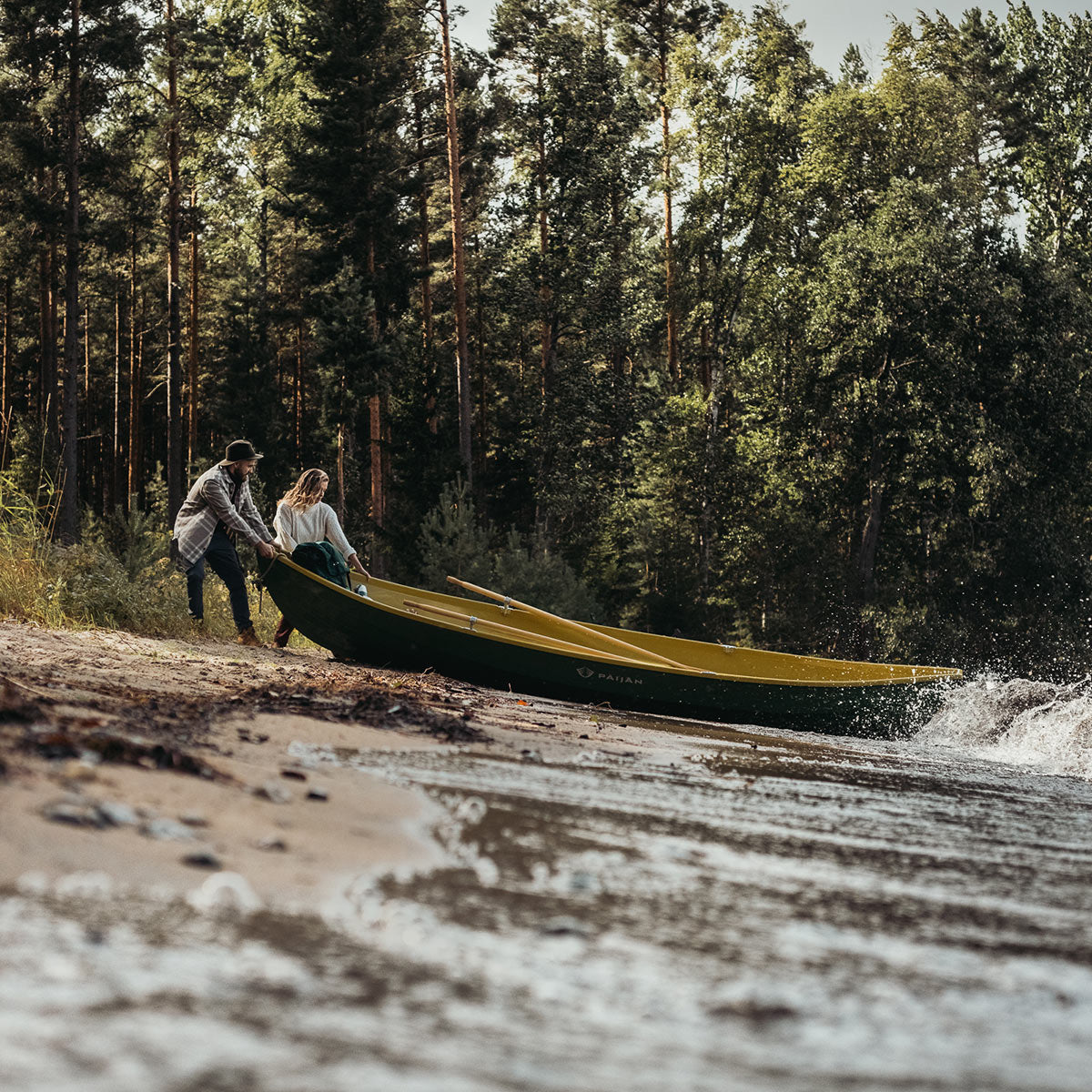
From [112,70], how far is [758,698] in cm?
2651

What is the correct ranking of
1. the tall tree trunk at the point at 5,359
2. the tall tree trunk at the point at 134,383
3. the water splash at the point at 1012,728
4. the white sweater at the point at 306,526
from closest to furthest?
the water splash at the point at 1012,728
the white sweater at the point at 306,526
the tall tree trunk at the point at 134,383
the tall tree trunk at the point at 5,359

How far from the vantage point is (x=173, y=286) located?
107ft

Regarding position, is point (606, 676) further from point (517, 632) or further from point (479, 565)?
point (479, 565)

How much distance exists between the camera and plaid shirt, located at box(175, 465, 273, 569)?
10.6 meters

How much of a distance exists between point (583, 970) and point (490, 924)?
374 mm

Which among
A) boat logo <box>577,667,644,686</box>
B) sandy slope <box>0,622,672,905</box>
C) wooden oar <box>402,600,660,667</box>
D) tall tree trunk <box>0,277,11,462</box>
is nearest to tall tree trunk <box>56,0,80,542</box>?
tall tree trunk <box>0,277,11,462</box>

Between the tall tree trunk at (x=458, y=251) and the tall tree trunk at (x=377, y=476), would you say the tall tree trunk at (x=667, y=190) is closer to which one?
the tall tree trunk at (x=458, y=251)

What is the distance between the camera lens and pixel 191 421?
37.2m

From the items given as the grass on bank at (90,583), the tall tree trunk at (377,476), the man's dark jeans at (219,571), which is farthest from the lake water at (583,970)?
the tall tree trunk at (377,476)

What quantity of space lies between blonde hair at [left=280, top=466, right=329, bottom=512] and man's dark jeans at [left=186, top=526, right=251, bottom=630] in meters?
0.67

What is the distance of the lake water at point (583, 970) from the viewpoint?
7.34 ft

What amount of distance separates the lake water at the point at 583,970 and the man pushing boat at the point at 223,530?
646 centimetres

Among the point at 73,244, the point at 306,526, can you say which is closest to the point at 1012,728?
the point at 306,526

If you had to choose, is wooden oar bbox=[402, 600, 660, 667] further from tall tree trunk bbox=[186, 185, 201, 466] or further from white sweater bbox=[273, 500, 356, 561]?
tall tree trunk bbox=[186, 185, 201, 466]
